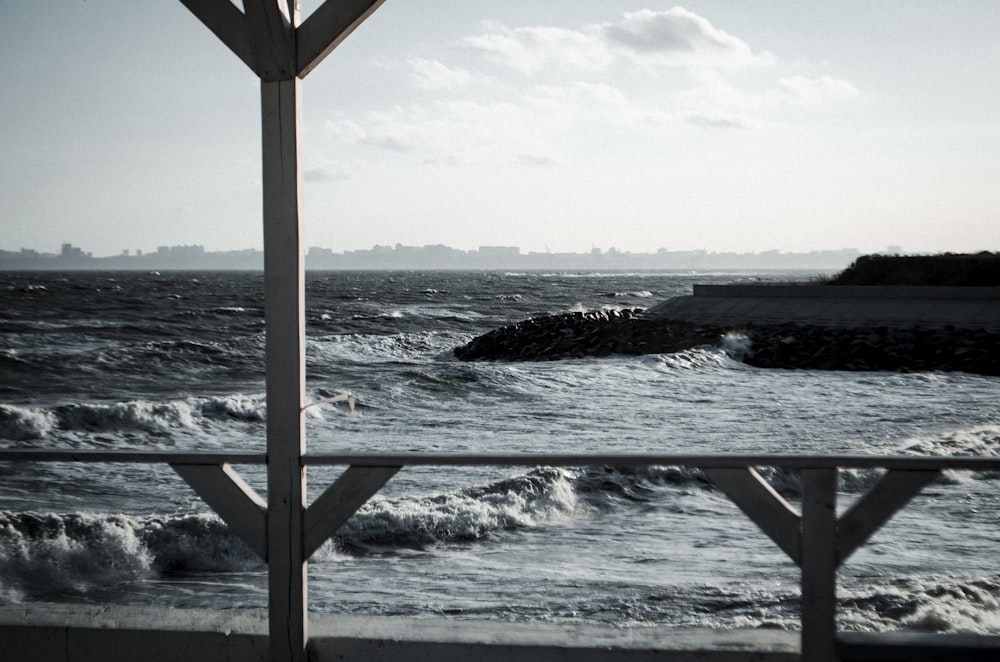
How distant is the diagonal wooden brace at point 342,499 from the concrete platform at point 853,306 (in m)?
20.5

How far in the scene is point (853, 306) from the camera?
22.9 meters

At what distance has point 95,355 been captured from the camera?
25.2 m

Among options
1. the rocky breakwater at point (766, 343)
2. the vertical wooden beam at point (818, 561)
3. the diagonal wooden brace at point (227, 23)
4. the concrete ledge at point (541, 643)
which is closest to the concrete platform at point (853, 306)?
the rocky breakwater at point (766, 343)

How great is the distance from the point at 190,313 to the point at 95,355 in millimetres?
15214

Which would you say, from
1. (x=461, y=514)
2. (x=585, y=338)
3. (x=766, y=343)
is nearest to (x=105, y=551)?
(x=461, y=514)

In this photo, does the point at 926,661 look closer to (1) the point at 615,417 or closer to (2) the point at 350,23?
(2) the point at 350,23

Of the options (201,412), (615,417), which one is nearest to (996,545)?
(615,417)

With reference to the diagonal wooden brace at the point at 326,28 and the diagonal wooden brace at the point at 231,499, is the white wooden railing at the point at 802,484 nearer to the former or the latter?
the diagonal wooden brace at the point at 231,499

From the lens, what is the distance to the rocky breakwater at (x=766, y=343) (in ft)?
64.7

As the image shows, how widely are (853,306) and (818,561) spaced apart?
72.1 ft

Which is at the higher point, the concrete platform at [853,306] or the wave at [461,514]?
the concrete platform at [853,306]

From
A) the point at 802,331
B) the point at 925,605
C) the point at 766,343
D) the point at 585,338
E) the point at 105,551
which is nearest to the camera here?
the point at 925,605

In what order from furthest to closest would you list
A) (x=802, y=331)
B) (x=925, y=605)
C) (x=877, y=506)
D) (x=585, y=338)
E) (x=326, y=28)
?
(x=585, y=338) < (x=802, y=331) < (x=925, y=605) < (x=326, y=28) < (x=877, y=506)

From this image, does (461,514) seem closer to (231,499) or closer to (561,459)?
(231,499)
